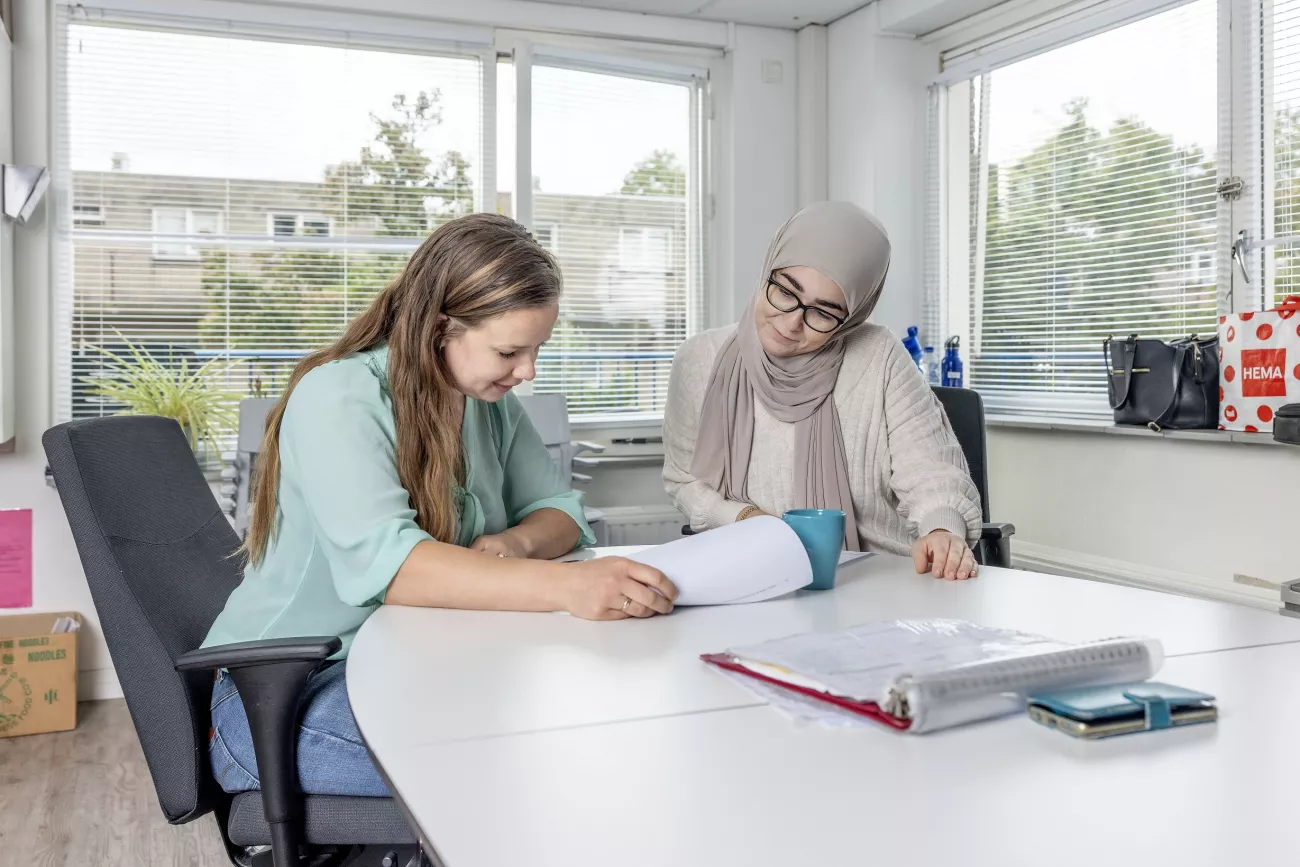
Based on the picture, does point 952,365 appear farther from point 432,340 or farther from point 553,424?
point 432,340

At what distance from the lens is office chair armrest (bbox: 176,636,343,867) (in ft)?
3.93

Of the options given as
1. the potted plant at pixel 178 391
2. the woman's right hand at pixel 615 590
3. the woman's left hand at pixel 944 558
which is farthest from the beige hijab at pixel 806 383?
the potted plant at pixel 178 391

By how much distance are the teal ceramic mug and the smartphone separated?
52 cm

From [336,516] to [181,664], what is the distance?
239 millimetres

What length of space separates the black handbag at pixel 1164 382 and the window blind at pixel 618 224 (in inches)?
66.6

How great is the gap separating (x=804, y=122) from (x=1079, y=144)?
46.5 inches

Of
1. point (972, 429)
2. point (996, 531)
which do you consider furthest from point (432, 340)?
point (972, 429)

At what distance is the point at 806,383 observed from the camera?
2.14 metres

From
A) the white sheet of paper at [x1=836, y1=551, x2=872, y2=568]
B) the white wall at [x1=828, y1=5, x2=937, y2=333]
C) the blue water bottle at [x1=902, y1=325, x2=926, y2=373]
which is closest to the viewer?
the white sheet of paper at [x1=836, y1=551, x2=872, y2=568]

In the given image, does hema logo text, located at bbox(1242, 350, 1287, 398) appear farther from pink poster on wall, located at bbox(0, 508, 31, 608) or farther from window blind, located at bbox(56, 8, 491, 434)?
pink poster on wall, located at bbox(0, 508, 31, 608)

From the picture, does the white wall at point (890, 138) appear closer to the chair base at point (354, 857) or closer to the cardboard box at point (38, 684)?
the cardboard box at point (38, 684)

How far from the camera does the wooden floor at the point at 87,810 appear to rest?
7.82 ft

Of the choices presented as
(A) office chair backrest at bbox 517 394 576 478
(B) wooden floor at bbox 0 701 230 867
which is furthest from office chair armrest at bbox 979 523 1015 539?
(B) wooden floor at bbox 0 701 230 867

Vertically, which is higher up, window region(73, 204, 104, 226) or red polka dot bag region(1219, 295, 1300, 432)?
window region(73, 204, 104, 226)
